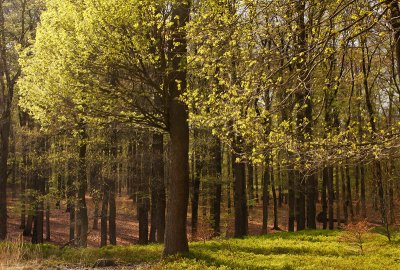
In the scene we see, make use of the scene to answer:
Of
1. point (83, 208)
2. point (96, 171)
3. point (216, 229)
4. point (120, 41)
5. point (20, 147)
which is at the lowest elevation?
point (216, 229)

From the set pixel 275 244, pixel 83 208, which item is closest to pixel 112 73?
pixel 275 244

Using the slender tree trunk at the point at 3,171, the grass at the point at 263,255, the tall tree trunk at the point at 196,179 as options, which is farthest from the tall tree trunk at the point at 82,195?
the tall tree trunk at the point at 196,179

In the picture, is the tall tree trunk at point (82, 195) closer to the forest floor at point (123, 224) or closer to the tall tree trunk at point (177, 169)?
the forest floor at point (123, 224)

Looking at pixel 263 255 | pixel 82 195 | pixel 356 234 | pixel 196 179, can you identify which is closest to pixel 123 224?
pixel 196 179

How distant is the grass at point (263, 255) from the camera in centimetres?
1082

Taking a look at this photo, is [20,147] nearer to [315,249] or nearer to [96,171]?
[96,171]

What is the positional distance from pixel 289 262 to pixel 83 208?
11.8 meters

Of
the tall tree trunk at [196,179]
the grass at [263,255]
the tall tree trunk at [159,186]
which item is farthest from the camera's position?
the tall tree trunk at [196,179]

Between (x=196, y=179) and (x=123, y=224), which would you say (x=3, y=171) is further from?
(x=123, y=224)

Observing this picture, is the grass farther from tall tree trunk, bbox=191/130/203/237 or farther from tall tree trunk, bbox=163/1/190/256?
tall tree trunk, bbox=191/130/203/237

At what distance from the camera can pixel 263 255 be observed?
12.6 m

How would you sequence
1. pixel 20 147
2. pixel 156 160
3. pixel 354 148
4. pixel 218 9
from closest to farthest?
pixel 354 148, pixel 218 9, pixel 156 160, pixel 20 147

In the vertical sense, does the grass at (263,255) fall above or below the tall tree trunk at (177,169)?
below

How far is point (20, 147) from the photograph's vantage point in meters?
24.4
